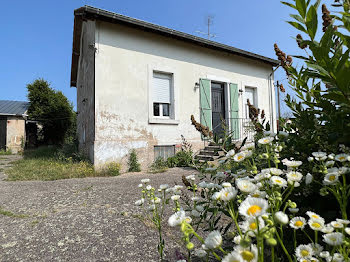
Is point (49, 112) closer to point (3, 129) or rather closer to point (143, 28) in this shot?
point (3, 129)

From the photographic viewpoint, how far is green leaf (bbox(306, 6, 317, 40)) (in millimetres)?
861

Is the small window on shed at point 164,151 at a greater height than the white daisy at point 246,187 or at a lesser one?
lesser

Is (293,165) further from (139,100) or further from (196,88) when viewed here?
(196,88)

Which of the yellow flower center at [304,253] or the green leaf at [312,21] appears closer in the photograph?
the yellow flower center at [304,253]

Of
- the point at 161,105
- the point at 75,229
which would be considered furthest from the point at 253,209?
the point at 161,105

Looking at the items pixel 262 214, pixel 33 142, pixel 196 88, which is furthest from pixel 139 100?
pixel 33 142

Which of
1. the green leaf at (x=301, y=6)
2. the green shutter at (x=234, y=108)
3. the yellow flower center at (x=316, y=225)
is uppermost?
the green shutter at (x=234, y=108)

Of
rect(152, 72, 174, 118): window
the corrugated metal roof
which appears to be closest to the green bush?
rect(152, 72, 174, 118): window

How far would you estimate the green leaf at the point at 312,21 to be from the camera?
86 centimetres

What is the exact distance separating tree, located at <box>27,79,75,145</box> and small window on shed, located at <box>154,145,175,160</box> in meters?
11.2

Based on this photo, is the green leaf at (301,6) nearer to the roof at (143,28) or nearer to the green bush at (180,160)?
the green bush at (180,160)

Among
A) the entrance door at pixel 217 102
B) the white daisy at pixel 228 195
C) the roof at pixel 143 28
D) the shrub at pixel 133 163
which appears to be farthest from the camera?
the entrance door at pixel 217 102

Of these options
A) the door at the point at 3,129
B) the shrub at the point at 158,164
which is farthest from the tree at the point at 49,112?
the shrub at the point at 158,164

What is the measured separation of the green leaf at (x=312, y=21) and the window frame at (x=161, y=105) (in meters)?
5.69
